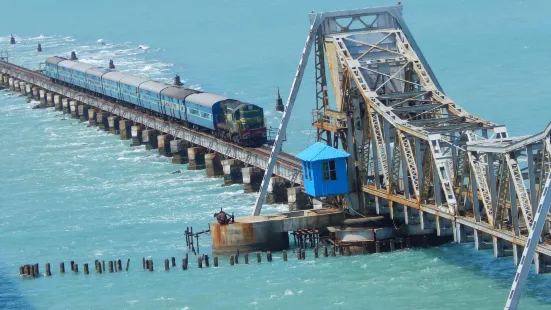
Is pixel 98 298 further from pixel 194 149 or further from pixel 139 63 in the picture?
pixel 139 63

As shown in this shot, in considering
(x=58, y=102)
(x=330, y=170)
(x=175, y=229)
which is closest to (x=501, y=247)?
(x=330, y=170)

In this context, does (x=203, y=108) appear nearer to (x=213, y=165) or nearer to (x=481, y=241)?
(x=213, y=165)

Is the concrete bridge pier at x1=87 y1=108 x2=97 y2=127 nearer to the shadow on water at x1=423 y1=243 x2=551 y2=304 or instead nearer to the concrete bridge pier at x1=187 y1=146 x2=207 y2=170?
the concrete bridge pier at x1=187 y1=146 x2=207 y2=170

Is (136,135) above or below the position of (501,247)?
above

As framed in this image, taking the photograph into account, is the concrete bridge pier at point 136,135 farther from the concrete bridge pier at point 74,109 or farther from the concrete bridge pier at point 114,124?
the concrete bridge pier at point 74,109

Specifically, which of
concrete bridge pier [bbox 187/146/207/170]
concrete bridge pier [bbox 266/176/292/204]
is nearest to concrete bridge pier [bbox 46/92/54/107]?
concrete bridge pier [bbox 187/146/207/170]

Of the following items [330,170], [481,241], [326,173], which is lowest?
[481,241]

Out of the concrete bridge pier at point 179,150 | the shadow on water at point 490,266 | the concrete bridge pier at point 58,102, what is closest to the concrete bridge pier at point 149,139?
the concrete bridge pier at point 179,150
